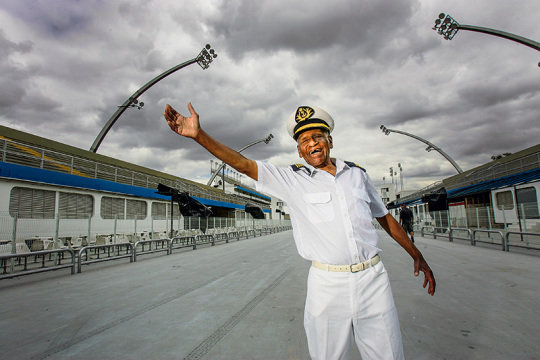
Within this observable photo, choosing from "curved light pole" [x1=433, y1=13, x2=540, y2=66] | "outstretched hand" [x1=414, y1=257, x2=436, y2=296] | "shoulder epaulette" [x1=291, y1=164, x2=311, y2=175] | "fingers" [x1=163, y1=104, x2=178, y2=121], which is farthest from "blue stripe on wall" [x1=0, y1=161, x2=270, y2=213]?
"curved light pole" [x1=433, y1=13, x2=540, y2=66]

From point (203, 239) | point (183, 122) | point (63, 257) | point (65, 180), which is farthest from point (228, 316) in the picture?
point (203, 239)

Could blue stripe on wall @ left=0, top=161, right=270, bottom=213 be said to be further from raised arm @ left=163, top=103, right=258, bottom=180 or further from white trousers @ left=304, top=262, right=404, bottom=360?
white trousers @ left=304, top=262, right=404, bottom=360

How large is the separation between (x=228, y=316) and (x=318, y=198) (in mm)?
2938

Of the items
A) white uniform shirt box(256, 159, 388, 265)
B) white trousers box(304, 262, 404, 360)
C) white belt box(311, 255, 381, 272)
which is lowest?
white trousers box(304, 262, 404, 360)

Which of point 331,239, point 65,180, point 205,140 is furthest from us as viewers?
point 65,180

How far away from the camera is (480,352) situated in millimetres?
2803

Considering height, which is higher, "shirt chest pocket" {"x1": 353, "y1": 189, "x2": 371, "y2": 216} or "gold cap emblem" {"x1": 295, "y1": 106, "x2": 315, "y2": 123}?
"gold cap emblem" {"x1": 295, "y1": 106, "x2": 315, "y2": 123}

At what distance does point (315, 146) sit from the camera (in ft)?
6.50

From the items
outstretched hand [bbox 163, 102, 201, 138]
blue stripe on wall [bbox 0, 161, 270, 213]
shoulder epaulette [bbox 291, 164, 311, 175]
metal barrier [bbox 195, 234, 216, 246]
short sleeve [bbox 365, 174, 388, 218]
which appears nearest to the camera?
outstretched hand [bbox 163, 102, 201, 138]

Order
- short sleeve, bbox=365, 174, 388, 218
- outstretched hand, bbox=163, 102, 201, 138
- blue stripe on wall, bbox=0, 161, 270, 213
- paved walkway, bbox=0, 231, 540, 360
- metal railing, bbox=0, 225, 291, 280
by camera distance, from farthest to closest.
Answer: blue stripe on wall, bbox=0, 161, 270, 213, metal railing, bbox=0, 225, 291, 280, paved walkway, bbox=0, 231, 540, 360, short sleeve, bbox=365, 174, 388, 218, outstretched hand, bbox=163, 102, 201, 138

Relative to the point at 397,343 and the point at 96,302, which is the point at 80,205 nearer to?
the point at 96,302

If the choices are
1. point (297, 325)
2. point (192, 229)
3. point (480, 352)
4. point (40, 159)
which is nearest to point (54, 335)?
point (297, 325)

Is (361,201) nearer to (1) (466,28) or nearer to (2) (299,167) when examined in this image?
(2) (299,167)

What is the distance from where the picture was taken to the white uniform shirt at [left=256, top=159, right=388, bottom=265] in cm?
168
